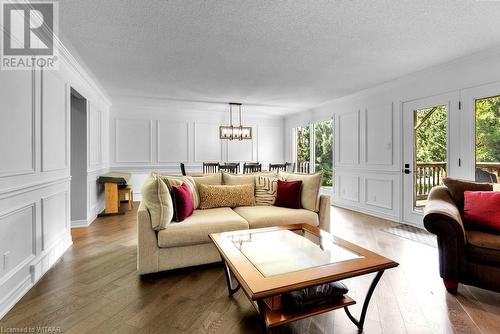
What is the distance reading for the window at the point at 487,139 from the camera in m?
3.09

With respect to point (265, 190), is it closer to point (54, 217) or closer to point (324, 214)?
point (324, 214)

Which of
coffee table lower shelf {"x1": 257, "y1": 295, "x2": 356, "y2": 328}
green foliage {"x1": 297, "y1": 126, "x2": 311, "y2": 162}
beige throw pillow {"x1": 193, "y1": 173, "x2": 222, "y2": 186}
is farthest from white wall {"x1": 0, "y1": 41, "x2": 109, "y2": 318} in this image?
green foliage {"x1": 297, "y1": 126, "x2": 311, "y2": 162}

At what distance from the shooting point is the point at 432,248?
3020 mm

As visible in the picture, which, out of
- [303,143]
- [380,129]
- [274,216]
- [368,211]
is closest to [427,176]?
[380,129]

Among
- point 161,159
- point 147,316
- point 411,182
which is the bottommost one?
point 147,316

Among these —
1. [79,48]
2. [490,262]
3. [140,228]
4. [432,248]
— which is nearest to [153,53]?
[79,48]

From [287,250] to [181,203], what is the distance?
1.25 metres

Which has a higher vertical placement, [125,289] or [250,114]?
[250,114]

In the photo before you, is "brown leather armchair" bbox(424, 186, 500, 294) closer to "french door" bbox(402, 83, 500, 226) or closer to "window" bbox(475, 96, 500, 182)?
"window" bbox(475, 96, 500, 182)

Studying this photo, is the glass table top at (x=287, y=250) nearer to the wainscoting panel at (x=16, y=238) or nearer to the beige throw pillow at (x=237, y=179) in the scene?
the beige throw pillow at (x=237, y=179)

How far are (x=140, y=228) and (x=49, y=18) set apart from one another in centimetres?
218

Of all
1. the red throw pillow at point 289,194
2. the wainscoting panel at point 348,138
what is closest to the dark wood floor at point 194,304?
the red throw pillow at point 289,194

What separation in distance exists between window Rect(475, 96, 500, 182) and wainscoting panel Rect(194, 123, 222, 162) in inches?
213

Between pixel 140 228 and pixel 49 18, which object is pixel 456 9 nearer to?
pixel 140 228
